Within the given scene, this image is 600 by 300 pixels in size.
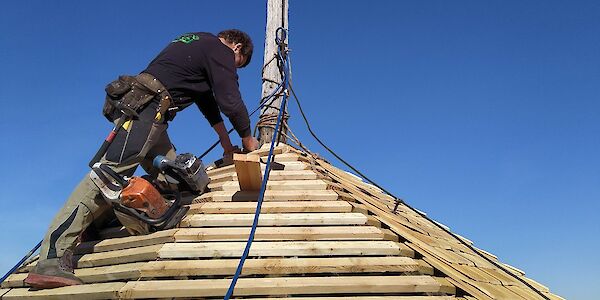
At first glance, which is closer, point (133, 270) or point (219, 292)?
Answer: point (219, 292)

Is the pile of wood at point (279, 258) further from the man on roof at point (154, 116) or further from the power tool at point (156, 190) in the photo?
the man on roof at point (154, 116)

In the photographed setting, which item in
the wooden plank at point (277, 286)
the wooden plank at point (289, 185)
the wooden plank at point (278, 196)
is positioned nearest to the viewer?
the wooden plank at point (277, 286)

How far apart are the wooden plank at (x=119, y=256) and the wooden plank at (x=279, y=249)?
0.11 meters

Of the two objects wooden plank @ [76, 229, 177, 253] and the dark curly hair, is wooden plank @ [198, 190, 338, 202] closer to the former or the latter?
wooden plank @ [76, 229, 177, 253]

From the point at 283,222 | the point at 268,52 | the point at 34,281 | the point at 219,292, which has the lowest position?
the point at 34,281

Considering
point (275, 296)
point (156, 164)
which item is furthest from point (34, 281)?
point (275, 296)

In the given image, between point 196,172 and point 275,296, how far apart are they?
5.55ft

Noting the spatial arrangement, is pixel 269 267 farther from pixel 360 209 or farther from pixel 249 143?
pixel 249 143

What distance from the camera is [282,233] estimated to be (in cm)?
457

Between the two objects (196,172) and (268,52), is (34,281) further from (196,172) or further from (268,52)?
(268,52)

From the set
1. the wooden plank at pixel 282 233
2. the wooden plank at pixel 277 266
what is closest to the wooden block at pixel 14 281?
the wooden plank at pixel 277 266

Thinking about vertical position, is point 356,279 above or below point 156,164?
below

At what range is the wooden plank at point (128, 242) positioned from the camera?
15.1 ft

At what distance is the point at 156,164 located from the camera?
16.4 feet
